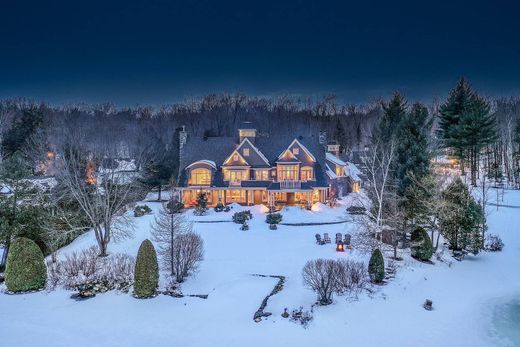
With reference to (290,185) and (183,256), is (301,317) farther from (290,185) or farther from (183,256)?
(290,185)

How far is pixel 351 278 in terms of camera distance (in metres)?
17.3

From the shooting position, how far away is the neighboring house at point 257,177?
36.9 m

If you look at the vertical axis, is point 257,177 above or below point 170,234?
above

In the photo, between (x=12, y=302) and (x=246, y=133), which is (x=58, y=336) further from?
(x=246, y=133)

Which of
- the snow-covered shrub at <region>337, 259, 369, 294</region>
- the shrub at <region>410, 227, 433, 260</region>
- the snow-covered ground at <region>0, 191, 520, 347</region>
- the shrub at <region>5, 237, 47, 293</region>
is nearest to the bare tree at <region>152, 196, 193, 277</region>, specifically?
the snow-covered ground at <region>0, 191, 520, 347</region>

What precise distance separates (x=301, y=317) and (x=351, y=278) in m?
4.21

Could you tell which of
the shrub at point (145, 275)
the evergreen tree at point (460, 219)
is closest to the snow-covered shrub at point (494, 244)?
the evergreen tree at point (460, 219)

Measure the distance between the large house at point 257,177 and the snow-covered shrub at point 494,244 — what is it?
49.7ft

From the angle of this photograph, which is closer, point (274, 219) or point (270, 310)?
point (270, 310)

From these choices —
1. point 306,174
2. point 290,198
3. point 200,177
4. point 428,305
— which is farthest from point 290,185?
point 428,305

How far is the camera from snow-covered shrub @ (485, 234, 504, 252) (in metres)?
24.3

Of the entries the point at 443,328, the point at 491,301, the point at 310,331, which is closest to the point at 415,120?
the point at 491,301

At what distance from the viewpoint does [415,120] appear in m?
25.6

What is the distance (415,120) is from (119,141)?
204 feet
